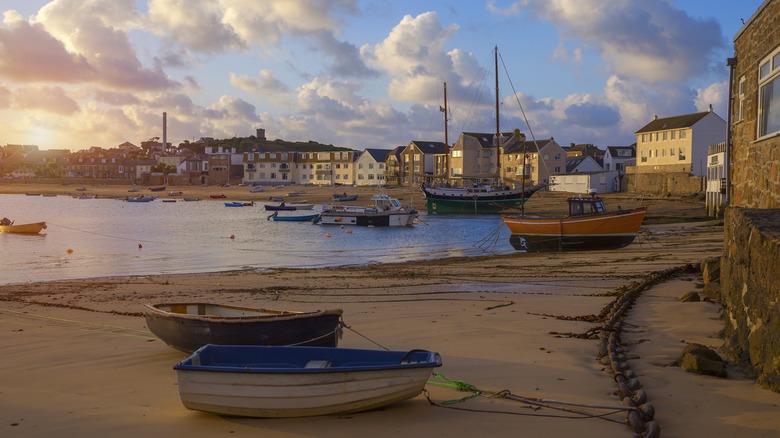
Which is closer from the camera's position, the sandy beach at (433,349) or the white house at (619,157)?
the sandy beach at (433,349)

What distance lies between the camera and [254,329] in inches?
389

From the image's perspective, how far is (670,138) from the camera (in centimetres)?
8250

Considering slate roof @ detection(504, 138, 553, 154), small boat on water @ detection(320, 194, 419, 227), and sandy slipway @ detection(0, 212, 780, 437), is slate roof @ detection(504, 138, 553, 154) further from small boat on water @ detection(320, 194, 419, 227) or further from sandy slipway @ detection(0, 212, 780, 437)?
sandy slipway @ detection(0, 212, 780, 437)

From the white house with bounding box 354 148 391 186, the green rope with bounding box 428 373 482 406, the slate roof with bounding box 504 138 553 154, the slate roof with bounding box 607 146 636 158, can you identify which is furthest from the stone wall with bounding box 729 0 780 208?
the white house with bounding box 354 148 391 186

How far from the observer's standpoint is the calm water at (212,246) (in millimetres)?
29172

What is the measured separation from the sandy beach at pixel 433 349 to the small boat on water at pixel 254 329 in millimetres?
353

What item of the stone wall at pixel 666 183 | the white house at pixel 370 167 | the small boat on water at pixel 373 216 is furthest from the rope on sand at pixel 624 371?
the white house at pixel 370 167

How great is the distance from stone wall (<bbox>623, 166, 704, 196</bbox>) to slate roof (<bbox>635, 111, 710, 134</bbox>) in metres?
8.33

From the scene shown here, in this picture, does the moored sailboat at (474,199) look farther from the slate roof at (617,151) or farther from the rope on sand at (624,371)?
the rope on sand at (624,371)

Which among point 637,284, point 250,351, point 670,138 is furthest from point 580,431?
point 670,138

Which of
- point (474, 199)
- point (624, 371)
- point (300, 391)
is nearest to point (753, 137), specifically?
point (624, 371)

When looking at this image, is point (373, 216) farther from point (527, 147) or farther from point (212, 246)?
point (527, 147)

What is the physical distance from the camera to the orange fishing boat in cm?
2869

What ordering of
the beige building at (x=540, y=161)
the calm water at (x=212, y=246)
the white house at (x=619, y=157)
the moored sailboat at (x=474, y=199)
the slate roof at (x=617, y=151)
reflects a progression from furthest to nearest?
the slate roof at (x=617, y=151) → the white house at (x=619, y=157) → the beige building at (x=540, y=161) → the moored sailboat at (x=474, y=199) → the calm water at (x=212, y=246)
